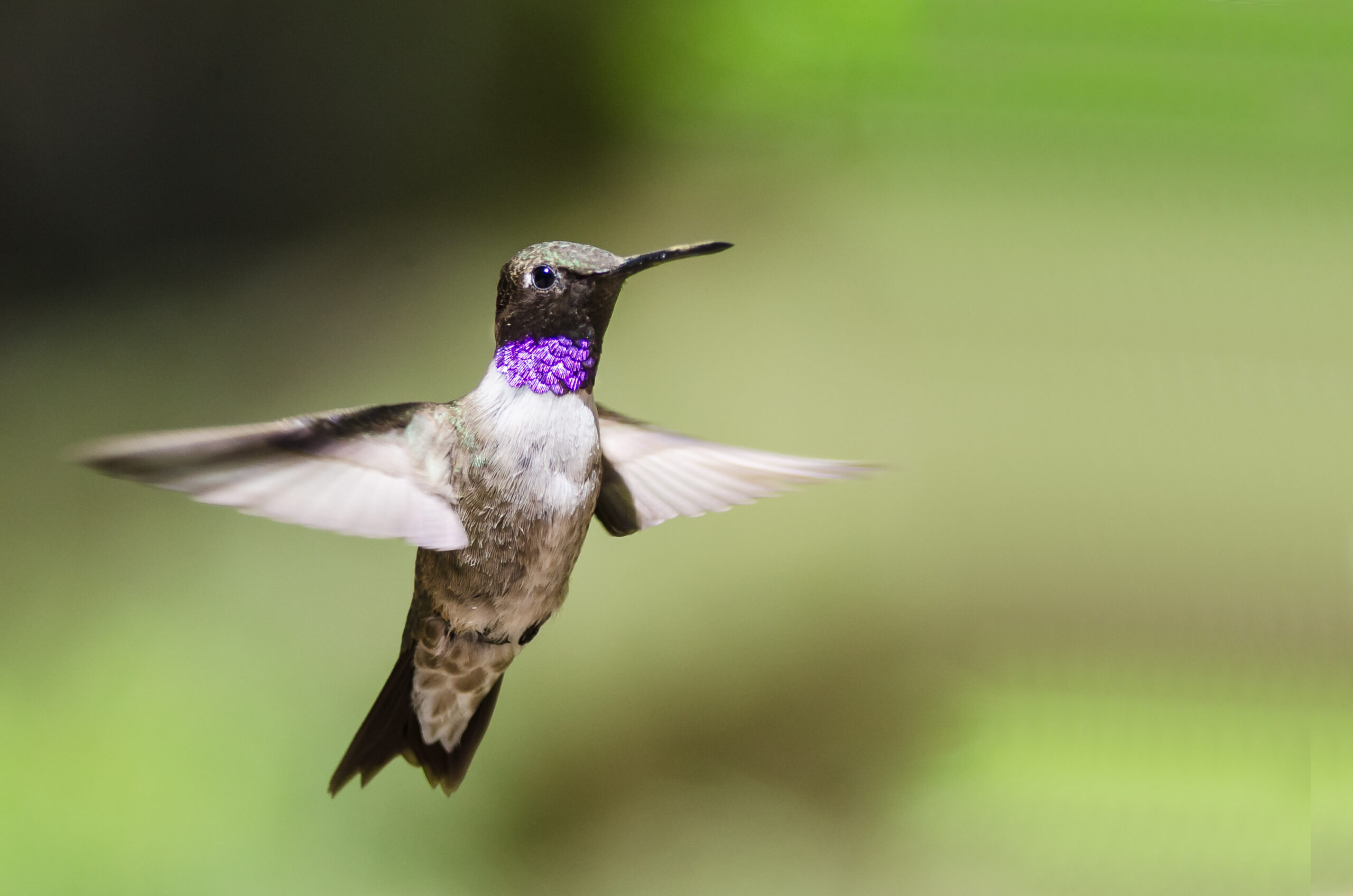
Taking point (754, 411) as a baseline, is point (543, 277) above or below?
above

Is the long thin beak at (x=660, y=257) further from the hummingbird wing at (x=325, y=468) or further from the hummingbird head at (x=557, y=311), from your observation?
the hummingbird wing at (x=325, y=468)

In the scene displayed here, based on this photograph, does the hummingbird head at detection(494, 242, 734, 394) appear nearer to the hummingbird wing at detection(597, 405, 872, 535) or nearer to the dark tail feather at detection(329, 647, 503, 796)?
the hummingbird wing at detection(597, 405, 872, 535)

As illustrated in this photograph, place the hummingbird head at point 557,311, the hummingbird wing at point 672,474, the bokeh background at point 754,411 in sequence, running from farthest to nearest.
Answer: the bokeh background at point 754,411, the hummingbird wing at point 672,474, the hummingbird head at point 557,311

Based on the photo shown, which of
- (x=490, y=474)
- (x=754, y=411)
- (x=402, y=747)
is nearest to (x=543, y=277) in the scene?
(x=490, y=474)

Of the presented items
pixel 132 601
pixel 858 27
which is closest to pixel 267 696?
pixel 132 601

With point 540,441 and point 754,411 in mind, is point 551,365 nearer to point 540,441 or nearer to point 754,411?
point 540,441

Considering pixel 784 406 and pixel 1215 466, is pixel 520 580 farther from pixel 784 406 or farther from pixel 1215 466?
pixel 1215 466

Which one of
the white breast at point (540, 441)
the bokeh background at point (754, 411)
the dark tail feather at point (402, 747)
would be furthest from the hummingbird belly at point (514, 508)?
the bokeh background at point (754, 411)
